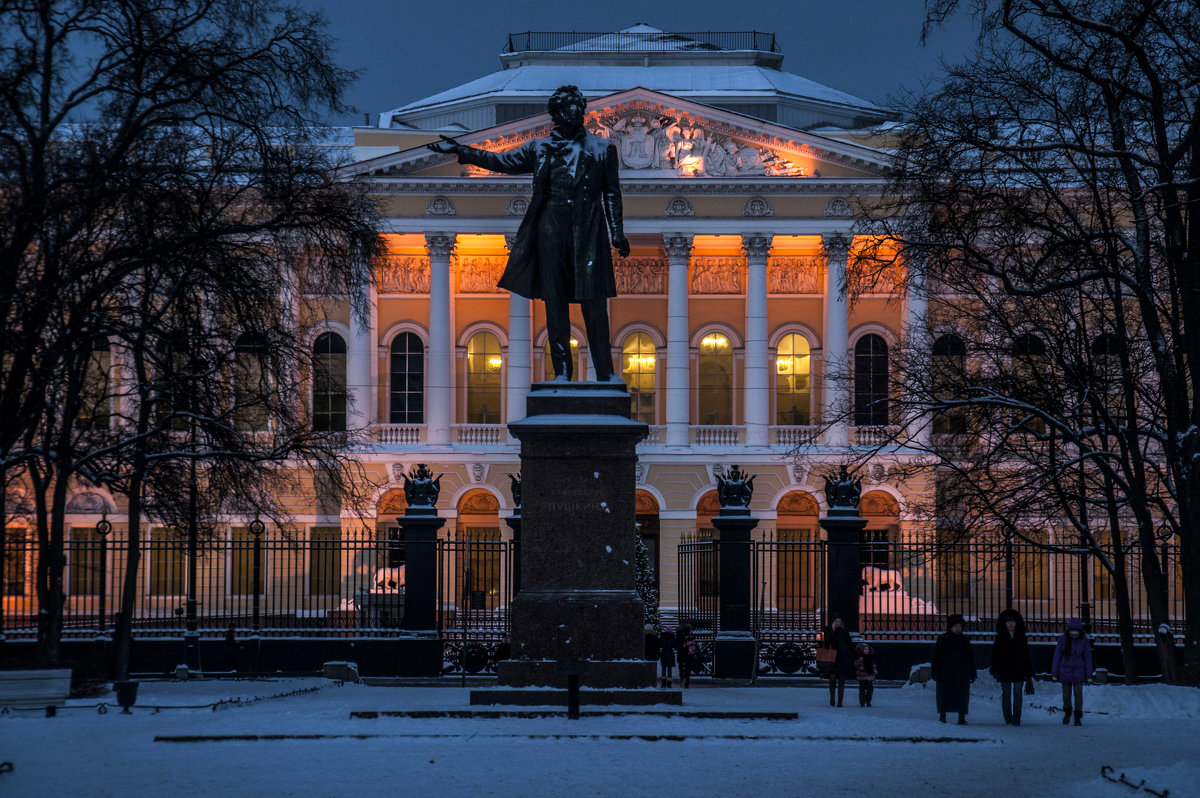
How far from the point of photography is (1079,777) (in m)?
11.7

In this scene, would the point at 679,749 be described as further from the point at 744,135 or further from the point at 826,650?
the point at 744,135

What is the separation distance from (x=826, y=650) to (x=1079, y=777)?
7.00m

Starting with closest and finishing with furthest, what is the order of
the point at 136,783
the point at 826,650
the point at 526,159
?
the point at 136,783, the point at 526,159, the point at 826,650

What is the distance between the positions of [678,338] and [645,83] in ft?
36.0

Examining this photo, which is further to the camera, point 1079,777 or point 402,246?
point 402,246

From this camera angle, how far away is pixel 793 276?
168ft

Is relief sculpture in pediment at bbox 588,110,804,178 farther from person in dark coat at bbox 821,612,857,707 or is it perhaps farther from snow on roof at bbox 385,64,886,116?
person in dark coat at bbox 821,612,857,707

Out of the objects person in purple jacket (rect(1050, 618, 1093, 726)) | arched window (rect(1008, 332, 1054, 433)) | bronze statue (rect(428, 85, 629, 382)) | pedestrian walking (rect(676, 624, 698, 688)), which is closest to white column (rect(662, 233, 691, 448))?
arched window (rect(1008, 332, 1054, 433))

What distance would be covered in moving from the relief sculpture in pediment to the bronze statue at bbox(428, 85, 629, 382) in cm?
3482

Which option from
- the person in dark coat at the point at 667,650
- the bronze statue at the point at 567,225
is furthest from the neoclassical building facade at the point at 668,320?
the bronze statue at the point at 567,225

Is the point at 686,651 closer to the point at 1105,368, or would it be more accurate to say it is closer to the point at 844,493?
the point at 844,493

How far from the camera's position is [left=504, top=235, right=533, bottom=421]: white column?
48969mm

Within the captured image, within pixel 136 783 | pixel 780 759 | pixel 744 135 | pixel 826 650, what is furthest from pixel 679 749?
pixel 744 135

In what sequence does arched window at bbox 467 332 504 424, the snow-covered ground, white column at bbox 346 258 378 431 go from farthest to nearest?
arched window at bbox 467 332 504 424, white column at bbox 346 258 378 431, the snow-covered ground
